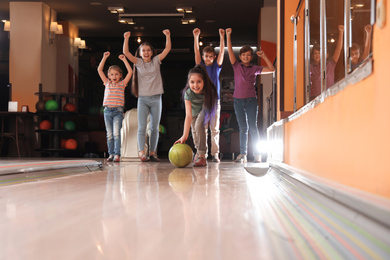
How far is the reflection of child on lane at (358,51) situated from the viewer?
3.35 feet

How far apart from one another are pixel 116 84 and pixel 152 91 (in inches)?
24.2

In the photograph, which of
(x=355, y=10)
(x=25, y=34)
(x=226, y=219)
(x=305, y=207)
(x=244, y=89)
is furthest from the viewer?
(x=25, y=34)

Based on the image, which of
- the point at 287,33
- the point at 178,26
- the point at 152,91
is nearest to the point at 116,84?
the point at 152,91

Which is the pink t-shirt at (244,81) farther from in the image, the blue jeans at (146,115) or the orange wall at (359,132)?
the orange wall at (359,132)

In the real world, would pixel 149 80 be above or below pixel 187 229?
above

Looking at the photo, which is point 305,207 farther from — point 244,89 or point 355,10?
point 244,89

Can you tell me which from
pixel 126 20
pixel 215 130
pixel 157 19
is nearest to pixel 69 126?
pixel 126 20

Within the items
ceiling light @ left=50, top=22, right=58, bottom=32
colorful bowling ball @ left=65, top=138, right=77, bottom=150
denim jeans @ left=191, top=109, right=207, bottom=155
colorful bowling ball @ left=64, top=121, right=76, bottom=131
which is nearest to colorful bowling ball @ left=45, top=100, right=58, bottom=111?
colorful bowling ball @ left=64, top=121, right=76, bottom=131

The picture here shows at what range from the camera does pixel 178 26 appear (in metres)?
11.0

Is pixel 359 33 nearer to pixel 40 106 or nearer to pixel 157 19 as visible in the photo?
pixel 40 106

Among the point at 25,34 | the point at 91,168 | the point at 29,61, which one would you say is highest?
the point at 25,34

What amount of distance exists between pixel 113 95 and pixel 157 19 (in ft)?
17.9

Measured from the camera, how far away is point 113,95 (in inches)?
214

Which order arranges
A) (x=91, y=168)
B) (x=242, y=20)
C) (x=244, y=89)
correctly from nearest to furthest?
(x=91, y=168) → (x=244, y=89) → (x=242, y=20)
